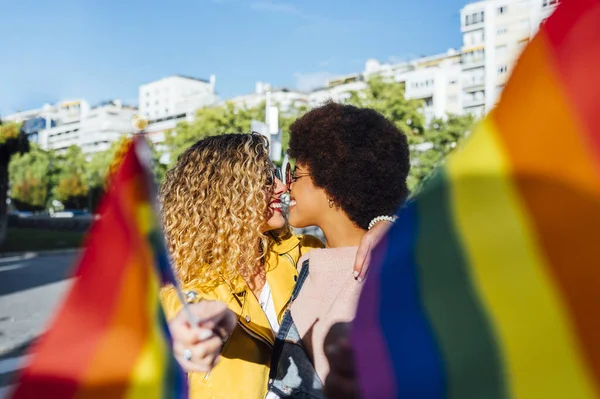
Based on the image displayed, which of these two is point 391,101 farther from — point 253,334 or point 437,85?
point 437,85

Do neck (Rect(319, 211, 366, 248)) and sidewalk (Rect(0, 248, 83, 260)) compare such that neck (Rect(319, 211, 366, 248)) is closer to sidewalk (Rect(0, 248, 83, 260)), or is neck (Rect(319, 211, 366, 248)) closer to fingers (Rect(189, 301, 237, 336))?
fingers (Rect(189, 301, 237, 336))

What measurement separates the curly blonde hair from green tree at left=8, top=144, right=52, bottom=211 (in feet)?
186

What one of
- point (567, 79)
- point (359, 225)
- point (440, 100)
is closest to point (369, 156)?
point (359, 225)

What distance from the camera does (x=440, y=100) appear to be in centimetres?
6931

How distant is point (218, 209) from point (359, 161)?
58 cm

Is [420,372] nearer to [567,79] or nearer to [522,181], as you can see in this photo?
[522,181]

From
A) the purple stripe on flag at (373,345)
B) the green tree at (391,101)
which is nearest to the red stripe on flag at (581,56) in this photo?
the purple stripe on flag at (373,345)

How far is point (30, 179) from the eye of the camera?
178 feet

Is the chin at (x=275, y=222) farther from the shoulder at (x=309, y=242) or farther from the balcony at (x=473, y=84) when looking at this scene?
the balcony at (x=473, y=84)

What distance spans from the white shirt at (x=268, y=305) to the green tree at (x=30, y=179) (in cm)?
5682

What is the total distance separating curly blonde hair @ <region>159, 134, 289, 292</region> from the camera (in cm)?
211

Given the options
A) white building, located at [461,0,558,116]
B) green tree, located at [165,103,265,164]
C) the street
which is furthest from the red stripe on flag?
white building, located at [461,0,558,116]

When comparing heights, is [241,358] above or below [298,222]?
below

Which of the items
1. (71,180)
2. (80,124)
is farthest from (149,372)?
(80,124)
